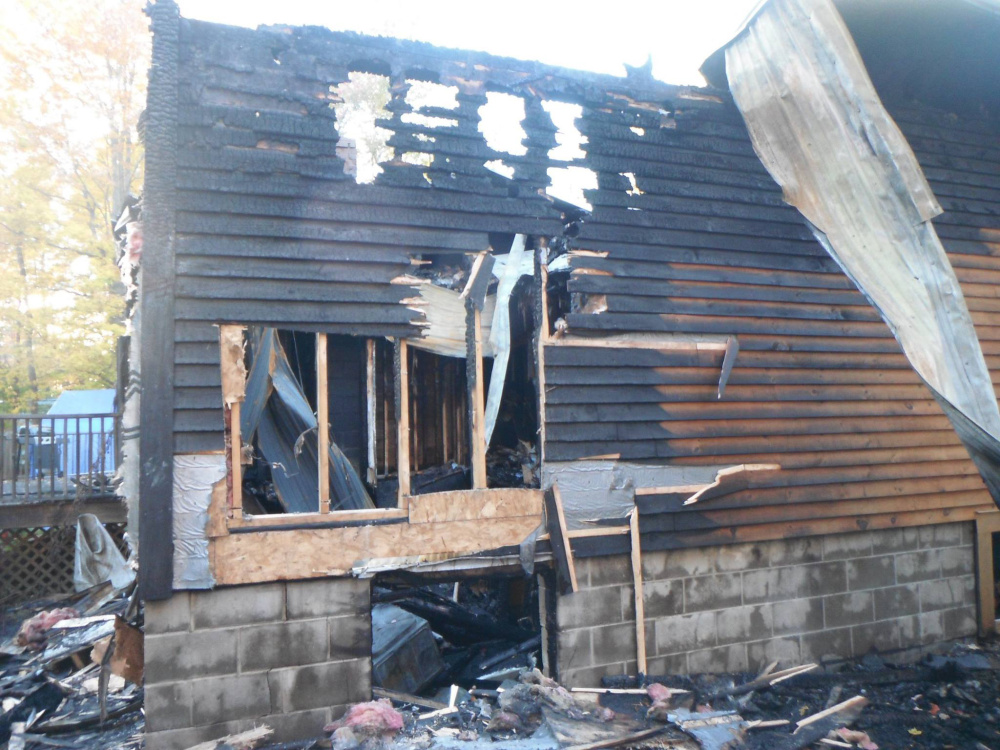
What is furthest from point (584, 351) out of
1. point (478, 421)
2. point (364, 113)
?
point (364, 113)

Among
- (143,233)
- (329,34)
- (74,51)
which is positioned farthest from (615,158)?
(74,51)

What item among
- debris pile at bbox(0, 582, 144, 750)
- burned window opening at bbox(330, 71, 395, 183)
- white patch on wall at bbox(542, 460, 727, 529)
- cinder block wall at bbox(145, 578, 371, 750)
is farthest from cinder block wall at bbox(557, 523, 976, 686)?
burned window opening at bbox(330, 71, 395, 183)

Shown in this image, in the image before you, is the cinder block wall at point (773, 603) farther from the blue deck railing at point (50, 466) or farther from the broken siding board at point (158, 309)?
the blue deck railing at point (50, 466)

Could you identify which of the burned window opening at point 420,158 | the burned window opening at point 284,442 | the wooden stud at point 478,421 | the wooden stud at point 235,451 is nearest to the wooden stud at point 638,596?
the wooden stud at point 478,421

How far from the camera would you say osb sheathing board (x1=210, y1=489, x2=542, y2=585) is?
16.1 feet

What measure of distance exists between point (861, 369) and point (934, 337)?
9.52 ft

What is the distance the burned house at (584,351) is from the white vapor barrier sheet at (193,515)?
18mm

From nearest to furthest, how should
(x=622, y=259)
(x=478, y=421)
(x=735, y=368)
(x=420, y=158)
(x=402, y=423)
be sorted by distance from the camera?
(x=402, y=423)
(x=478, y=421)
(x=622, y=259)
(x=735, y=368)
(x=420, y=158)

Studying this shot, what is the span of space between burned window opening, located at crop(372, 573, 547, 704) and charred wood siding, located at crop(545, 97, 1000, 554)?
1974 mm

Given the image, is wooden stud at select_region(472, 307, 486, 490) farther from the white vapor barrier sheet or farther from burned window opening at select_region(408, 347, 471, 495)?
burned window opening at select_region(408, 347, 471, 495)

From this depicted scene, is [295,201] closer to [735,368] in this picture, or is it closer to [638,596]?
[735,368]

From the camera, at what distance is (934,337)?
13.6ft

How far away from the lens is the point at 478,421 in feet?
18.7

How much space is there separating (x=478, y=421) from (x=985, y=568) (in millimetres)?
6034
